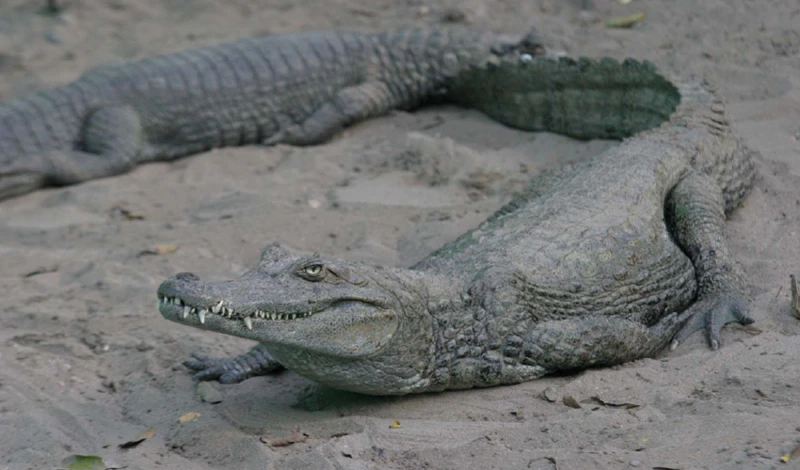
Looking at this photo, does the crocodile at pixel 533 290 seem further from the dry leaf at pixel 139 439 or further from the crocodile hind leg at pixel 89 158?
the crocodile hind leg at pixel 89 158

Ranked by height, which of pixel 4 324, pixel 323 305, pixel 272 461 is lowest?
pixel 4 324

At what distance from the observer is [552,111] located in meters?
6.97

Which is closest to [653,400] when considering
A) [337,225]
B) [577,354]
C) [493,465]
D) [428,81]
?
[577,354]

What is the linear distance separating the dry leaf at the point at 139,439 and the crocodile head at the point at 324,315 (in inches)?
23.8

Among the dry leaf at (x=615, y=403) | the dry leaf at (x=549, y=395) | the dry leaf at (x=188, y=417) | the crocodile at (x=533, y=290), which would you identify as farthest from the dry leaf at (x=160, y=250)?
the dry leaf at (x=615, y=403)

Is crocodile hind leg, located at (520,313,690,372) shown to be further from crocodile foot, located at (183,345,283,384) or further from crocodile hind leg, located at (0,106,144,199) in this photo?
crocodile hind leg, located at (0,106,144,199)

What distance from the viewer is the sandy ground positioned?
11.7 feet

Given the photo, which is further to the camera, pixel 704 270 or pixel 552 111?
pixel 552 111

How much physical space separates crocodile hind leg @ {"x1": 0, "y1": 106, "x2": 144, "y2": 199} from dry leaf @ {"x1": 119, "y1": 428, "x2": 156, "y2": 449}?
3.92 metres

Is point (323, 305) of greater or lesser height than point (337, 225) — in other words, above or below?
above

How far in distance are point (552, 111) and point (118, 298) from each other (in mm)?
3406

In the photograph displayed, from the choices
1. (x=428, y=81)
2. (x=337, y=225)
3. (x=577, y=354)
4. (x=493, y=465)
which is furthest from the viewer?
(x=428, y=81)

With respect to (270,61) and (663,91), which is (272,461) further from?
(270,61)

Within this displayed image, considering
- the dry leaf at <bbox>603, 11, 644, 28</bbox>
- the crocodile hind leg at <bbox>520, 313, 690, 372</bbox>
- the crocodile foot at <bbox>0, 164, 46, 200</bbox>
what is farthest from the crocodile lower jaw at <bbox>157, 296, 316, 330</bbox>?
the dry leaf at <bbox>603, 11, 644, 28</bbox>
